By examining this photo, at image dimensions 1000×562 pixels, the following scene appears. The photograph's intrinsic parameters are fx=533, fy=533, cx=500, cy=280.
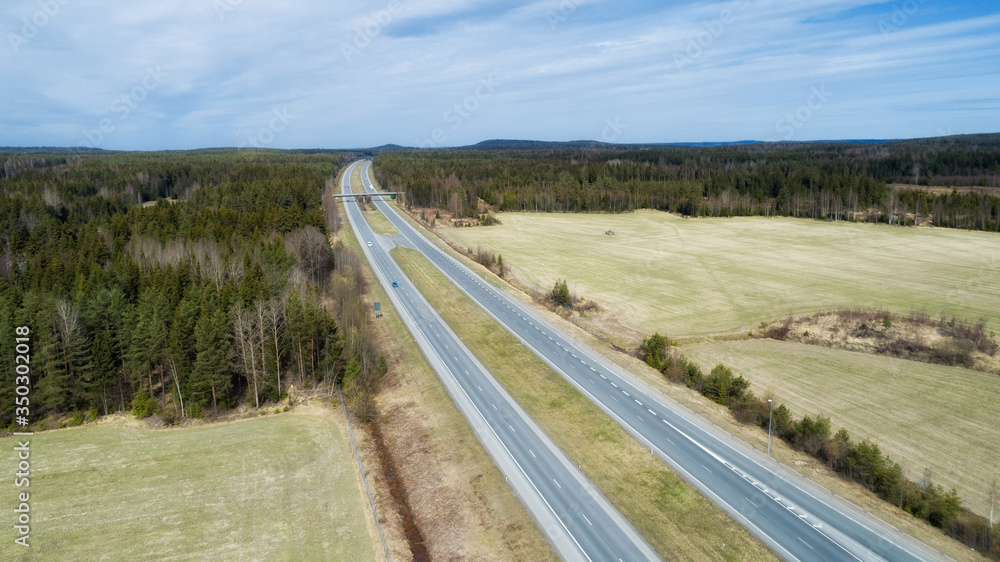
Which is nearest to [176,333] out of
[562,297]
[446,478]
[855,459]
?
[446,478]

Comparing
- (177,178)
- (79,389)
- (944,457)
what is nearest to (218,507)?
(79,389)

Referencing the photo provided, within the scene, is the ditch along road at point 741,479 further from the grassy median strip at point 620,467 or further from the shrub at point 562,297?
the shrub at point 562,297

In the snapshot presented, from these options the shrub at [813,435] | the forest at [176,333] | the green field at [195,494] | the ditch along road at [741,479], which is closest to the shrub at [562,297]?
the ditch along road at [741,479]

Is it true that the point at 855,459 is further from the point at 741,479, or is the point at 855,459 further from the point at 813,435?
the point at 741,479

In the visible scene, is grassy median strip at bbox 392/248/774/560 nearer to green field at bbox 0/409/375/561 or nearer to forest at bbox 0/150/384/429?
forest at bbox 0/150/384/429

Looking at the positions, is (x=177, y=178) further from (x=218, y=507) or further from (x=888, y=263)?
(x=888, y=263)
